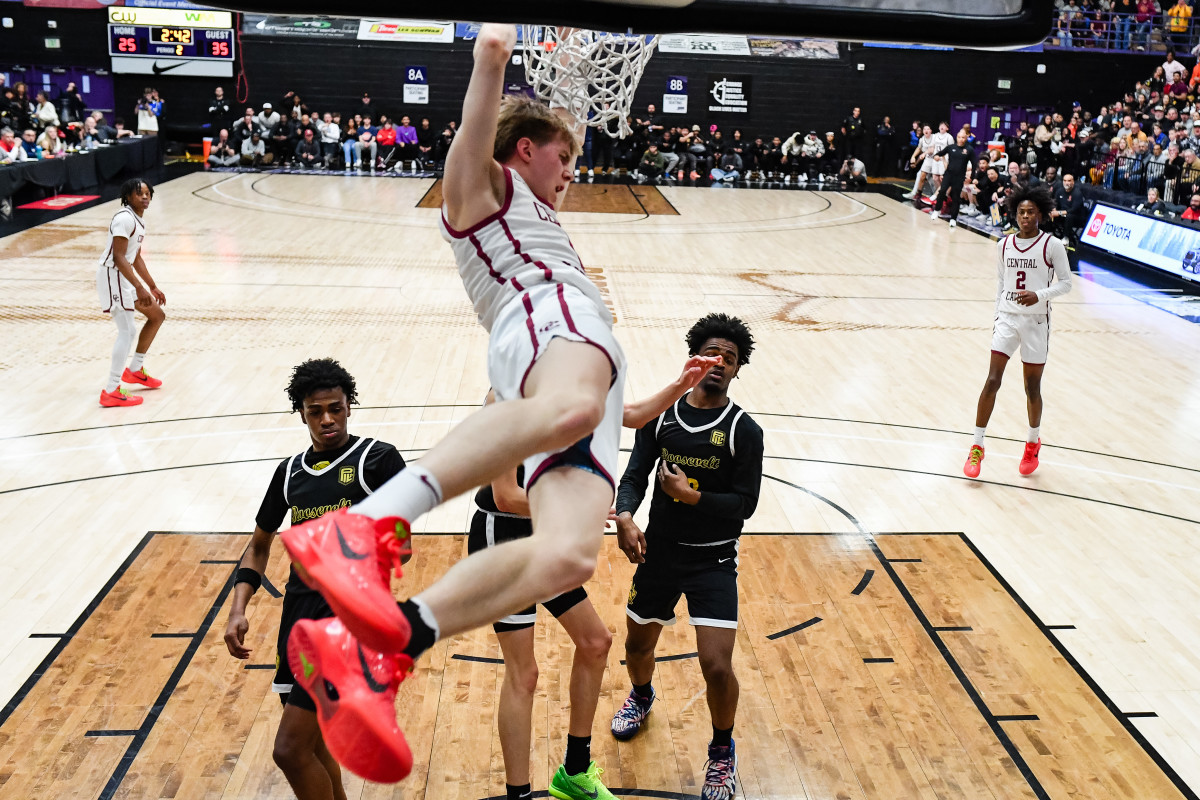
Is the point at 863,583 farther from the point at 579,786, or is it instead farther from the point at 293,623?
the point at 293,623

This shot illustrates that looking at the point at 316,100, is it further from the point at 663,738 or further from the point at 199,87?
the point at 663,738

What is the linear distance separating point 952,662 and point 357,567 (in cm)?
359

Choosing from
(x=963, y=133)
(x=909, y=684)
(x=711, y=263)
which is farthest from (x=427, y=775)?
(x=963, y=133)

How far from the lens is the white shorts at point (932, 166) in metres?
21.7

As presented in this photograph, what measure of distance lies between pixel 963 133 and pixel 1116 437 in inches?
519

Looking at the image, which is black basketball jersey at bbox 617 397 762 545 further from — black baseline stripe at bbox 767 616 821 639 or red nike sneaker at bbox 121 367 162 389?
red nike sneaker at bbox 121 367 162 389

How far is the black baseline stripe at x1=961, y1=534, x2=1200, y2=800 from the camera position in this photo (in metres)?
4.10

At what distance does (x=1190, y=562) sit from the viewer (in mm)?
6078

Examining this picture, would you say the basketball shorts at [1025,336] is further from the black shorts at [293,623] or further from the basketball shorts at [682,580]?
the black shorts at [293,623]

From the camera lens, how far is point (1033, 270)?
7.32 metres

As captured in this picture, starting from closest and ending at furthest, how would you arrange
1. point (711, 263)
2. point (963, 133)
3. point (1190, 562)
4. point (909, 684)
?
point (909, 684), point (1190, 562), point (711, 263), point (963, 133)

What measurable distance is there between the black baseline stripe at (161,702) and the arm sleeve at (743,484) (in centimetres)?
228

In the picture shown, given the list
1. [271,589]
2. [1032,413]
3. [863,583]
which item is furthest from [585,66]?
[271,589]

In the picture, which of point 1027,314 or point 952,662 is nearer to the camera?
point 952,662
